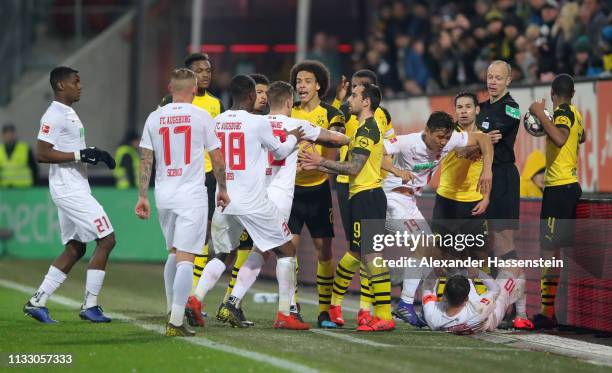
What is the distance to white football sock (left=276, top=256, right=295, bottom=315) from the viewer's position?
11.5m

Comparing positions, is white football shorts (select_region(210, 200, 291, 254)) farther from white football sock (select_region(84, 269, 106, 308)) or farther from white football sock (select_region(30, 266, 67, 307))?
white football sock (select_region(30, 266, 67, 307))

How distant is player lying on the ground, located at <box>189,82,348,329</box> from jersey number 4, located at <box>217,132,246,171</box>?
31 cm

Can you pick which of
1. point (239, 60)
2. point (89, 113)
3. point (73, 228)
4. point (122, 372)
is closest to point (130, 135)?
point (239, 60)

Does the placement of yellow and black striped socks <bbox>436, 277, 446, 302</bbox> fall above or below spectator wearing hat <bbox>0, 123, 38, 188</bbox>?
below

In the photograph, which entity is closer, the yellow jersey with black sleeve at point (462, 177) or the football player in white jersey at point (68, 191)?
the football player in white jersey at point (68, 191)

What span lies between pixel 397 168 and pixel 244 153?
5.61 ft

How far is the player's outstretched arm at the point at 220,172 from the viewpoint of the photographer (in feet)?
35.3

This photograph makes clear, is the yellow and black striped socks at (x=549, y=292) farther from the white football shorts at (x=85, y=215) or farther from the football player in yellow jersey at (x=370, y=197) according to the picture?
the white football shorts at (x=85, y=215)

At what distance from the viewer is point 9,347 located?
407 inches

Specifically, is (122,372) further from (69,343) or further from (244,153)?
(244,153)

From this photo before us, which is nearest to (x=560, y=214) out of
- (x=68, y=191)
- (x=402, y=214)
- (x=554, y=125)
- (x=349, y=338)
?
(x=554, y=125)

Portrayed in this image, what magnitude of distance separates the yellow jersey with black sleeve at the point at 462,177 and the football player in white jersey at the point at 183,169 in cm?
256

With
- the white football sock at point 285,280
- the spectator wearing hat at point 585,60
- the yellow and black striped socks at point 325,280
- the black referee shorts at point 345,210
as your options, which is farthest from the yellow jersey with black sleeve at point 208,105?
the spectator wearing hat at point 585,60

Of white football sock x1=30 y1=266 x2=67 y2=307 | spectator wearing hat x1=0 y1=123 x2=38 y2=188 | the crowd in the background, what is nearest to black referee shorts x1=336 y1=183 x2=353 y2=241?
white football sock x1=30 y1=266 x2=67 y2=307
